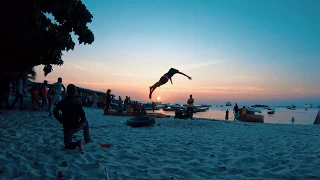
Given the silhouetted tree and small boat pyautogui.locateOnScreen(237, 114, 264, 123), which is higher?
the silhouetted tree

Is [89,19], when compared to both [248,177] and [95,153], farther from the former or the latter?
[248,177]

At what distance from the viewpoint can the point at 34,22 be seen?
9516mm

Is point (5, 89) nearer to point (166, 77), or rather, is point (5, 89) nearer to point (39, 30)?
point (39, 30)

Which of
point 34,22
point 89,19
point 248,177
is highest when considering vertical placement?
point 89,19

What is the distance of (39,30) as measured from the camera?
33.8 feet

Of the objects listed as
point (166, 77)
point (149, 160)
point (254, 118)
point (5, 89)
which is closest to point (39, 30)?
point (166, 77)

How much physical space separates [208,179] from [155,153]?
2.14 metres

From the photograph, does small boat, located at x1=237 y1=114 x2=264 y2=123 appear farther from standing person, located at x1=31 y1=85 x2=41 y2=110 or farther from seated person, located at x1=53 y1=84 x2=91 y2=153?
seated person, located at x1=53 y1=84 x2=91 y2=153

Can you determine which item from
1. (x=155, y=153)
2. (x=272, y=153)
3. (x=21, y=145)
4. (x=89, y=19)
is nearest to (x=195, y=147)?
(x=155, y=153)

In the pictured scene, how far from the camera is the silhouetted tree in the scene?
8102 millimetres

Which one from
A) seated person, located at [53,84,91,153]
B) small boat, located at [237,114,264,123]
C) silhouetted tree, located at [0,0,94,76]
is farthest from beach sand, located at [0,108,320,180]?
small boat, located at [237,114,264,123]

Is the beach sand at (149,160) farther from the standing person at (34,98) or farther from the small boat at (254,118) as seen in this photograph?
the small boat at (254,118)

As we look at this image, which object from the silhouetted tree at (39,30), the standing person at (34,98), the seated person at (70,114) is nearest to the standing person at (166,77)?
the silhouetted tree at (39,30)

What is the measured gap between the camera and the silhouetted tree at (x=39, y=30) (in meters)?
8.10
